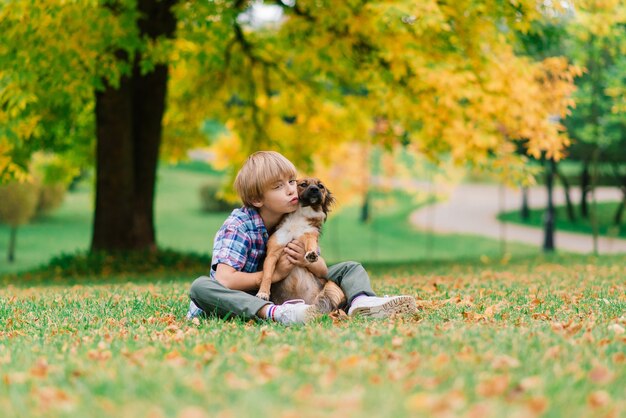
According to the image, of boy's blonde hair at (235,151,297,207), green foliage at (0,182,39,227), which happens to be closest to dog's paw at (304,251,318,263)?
boy's blonde hair at (235,151,297,207)

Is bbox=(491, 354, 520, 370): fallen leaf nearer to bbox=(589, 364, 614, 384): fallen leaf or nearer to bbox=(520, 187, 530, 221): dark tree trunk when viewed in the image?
bbox=(589, 364, 614, 384): fallen leaf

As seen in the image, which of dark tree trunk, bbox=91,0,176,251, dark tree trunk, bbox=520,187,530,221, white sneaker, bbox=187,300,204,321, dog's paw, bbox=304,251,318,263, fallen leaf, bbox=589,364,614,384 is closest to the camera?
fallen leaf, bbox=589,364,614,384

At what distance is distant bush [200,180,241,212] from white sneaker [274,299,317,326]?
30.6m

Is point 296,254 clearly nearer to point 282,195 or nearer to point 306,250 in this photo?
point 306,250

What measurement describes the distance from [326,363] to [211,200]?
33403 millimetres

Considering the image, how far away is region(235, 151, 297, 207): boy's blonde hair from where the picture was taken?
5.47m

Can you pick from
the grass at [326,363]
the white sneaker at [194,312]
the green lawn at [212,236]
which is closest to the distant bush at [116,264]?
the grass at [326,363]

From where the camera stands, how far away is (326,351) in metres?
4.01

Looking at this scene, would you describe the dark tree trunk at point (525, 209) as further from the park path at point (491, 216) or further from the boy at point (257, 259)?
the boy at point (257, 259)

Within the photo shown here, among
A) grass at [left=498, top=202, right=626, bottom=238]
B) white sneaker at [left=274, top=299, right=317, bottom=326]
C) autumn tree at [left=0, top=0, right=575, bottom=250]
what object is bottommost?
grass at [left=498, top=202, right=626, bottom=238]

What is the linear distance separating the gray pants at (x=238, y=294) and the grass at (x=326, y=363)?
149mm

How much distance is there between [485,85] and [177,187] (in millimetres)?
32907

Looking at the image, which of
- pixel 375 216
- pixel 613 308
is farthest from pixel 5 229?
pixel 613 308

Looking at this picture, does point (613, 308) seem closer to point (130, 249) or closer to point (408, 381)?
point (408, 381)
